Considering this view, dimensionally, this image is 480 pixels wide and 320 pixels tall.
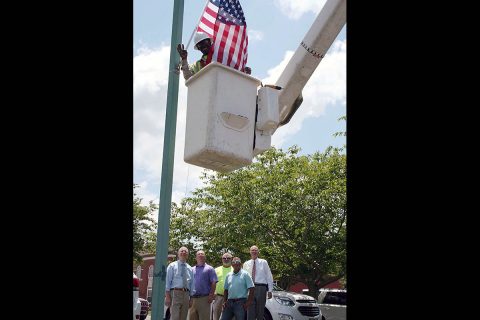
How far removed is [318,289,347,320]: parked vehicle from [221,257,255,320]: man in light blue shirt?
571 cm

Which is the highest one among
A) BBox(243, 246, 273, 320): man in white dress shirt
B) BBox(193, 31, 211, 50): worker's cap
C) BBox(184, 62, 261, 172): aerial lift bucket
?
BBox(193, 31, 211, 50): worker's cap

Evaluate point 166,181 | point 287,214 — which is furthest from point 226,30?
point 287,214

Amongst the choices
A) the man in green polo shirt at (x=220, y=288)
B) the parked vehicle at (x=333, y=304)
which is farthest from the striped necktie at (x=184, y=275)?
the parked vehicle at (x=333, y=304)

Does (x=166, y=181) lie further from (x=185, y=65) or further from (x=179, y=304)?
(x=179, y=304)

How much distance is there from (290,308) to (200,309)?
3428mm

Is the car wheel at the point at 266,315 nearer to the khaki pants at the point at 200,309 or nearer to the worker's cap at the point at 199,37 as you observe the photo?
the khaki pants at the point at 200,309

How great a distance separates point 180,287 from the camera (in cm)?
905

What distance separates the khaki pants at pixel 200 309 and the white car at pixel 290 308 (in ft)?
8.78

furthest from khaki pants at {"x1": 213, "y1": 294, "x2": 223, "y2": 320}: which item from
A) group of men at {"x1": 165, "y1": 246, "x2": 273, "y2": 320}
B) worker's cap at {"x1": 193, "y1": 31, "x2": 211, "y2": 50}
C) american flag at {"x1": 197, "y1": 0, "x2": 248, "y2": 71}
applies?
worker's cap at {"x1": 193, "y1": 31, "x2": 211, "y2": 50}

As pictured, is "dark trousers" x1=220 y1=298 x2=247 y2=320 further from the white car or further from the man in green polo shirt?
A: the white car

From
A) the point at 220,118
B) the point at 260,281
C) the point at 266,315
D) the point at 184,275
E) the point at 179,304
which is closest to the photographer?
the point at 220,118

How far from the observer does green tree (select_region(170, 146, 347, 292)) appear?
2580cm

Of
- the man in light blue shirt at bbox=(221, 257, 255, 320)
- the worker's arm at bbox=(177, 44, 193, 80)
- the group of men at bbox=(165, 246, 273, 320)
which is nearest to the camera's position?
the worker's arm at bbox=(177, 44, 193, 80)
